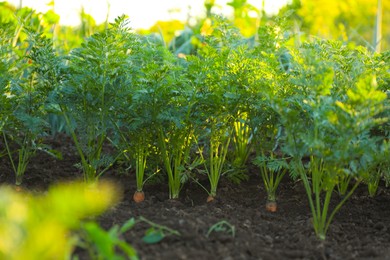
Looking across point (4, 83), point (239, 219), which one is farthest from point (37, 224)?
point (4, 83)

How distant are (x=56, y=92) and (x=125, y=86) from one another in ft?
1.17

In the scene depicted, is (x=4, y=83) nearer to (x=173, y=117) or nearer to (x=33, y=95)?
(x=33, y=95)

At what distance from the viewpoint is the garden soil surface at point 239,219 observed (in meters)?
2.19

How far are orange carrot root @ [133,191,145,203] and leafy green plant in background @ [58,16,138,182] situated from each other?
0.23 m

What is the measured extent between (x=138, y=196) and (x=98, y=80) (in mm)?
658

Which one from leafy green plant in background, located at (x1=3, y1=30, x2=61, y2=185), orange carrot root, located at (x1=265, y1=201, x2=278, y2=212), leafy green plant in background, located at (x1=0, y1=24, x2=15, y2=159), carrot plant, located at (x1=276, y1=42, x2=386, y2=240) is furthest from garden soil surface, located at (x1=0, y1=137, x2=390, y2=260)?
leafy green plant in background, located at (x1=0, y1=24, x2=15, y2=159)

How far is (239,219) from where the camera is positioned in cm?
271

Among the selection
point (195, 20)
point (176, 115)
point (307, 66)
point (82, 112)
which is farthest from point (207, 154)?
point (195, 20)

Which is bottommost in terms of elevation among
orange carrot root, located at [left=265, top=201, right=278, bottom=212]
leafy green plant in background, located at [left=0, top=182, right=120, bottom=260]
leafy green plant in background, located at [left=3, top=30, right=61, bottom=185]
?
orange carrot root, located at [left=265, top=201, right=278, bottom=212]

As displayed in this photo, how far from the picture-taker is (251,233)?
2.45 meters

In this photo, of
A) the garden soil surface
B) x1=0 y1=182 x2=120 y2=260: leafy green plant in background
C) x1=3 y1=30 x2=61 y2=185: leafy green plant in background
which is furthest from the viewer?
x1=3 y1=30 x2=61 y2=185: leafy green plant in background

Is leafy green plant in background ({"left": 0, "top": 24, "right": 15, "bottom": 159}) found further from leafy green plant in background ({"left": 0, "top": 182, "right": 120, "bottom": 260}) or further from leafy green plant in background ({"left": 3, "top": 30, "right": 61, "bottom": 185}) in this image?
leafy green plant in background ({"left": 0, "top": 182, "right": 120, "bottom": 260})

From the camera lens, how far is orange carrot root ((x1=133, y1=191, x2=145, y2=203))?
302 cm

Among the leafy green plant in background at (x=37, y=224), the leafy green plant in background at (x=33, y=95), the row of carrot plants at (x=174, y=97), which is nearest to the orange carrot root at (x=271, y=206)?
the row of carrot plants at (x=174, y=97)
